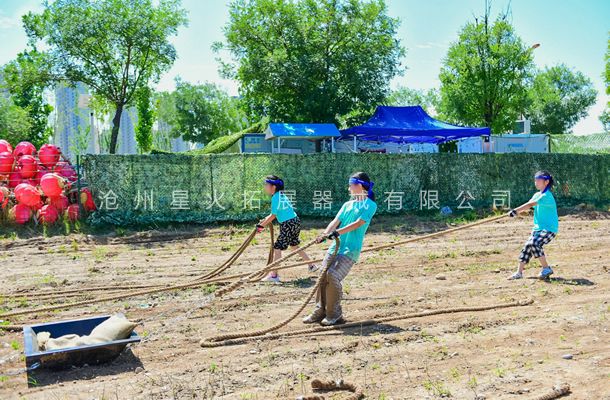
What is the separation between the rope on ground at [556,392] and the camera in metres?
4.59

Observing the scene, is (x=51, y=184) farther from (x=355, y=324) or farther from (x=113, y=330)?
(x=355, y=324)

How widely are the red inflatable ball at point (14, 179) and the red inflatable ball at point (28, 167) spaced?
0.44 feet

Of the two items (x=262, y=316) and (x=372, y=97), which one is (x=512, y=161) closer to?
(x=372, y=97)

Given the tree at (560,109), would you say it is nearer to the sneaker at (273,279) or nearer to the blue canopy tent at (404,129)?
the blue canopy tent at (404,129)

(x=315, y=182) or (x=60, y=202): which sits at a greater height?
(x=315, y=182)

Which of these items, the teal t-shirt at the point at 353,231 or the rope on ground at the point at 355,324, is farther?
the teal t-shirt at the point at 353,231

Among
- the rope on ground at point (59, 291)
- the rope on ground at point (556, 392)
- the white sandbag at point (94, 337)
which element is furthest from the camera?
the rope on ground at point (59, 291)

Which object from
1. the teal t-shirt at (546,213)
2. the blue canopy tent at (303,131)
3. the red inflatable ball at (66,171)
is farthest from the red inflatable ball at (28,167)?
the teal t-shirt at (546,213)

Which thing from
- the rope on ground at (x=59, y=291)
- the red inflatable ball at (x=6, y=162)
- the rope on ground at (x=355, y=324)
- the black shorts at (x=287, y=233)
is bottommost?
the rope on ground at (x=355, y=324)

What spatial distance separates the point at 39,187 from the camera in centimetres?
1538

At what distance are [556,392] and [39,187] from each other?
14.1m

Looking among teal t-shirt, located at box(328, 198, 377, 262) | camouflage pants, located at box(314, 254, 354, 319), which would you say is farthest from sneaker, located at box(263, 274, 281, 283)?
teal t-shirt, located at box(328, 198, 377, 262)

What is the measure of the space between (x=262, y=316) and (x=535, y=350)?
322 centimetres

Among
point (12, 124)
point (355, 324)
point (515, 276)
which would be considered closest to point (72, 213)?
point (355, 324)
